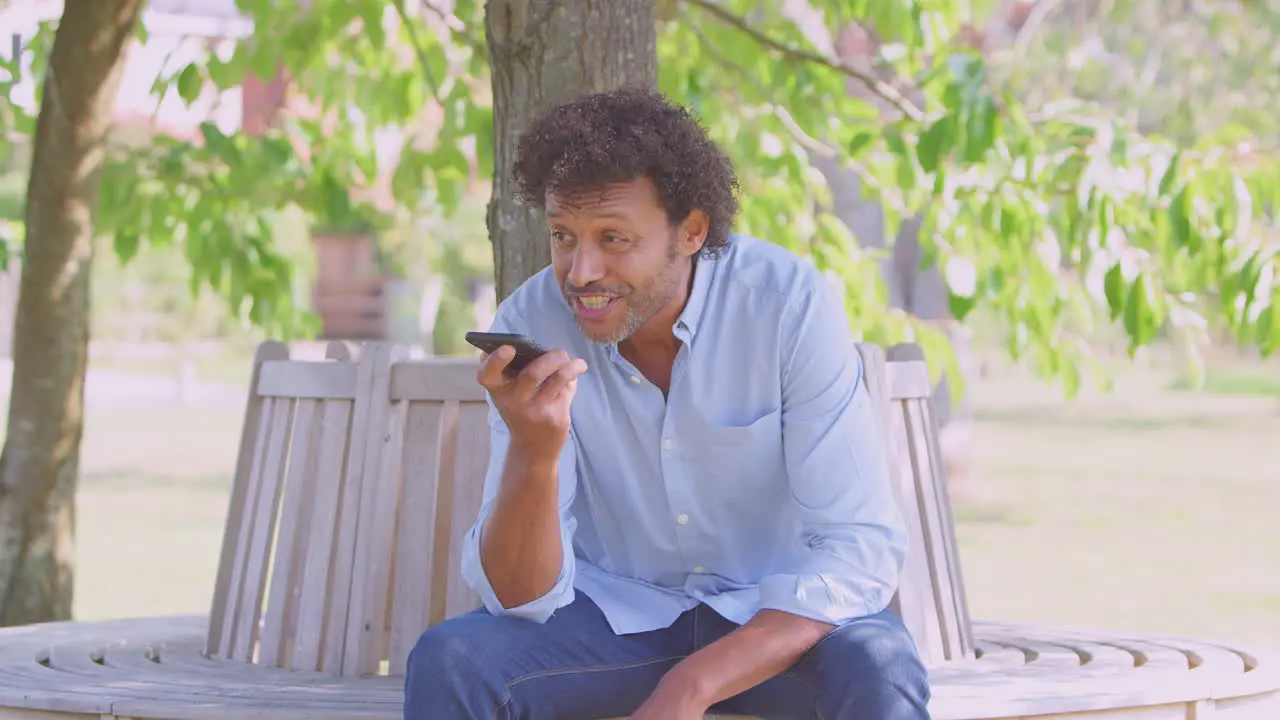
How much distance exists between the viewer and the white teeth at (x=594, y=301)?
296 cm

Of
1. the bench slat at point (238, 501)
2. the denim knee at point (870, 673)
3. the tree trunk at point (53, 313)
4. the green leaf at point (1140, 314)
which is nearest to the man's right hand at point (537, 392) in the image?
the denim knee at point (870, 673)

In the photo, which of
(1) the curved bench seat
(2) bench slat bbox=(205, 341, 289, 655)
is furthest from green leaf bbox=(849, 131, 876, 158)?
(2) bench slat bbox=(205, 341, 289, 655)

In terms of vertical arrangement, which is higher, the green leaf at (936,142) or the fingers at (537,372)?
the green leaf at (936,142)

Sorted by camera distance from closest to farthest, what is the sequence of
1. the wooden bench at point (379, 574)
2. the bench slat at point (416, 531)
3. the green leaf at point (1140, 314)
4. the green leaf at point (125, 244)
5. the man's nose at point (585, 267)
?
the man's nose at point (585, 267), the wooden bench at point (379, 574), the bench slat at point (416, 531), the green leaf at point (1140, 314), the green leaf at point (125, 244)

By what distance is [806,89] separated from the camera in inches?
226

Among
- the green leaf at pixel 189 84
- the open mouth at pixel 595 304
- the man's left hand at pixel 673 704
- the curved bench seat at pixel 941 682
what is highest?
the green leaf at pixel 189 84

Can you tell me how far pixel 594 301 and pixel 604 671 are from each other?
0.63 metres

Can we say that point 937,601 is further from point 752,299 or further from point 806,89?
point 806,89

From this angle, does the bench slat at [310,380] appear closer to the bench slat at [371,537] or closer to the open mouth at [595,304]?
the bench slat at [371,537]

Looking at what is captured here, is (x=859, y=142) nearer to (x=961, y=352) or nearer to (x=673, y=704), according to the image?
(x=673, y=704)

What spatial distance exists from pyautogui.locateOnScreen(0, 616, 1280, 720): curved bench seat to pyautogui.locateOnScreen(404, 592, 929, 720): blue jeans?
0.85 ft

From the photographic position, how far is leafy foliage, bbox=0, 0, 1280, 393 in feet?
15.3

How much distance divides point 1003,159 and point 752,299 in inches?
84.4

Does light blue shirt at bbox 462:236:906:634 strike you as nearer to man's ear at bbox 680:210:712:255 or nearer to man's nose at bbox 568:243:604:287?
man's ear at bbox 680:210:712:255
